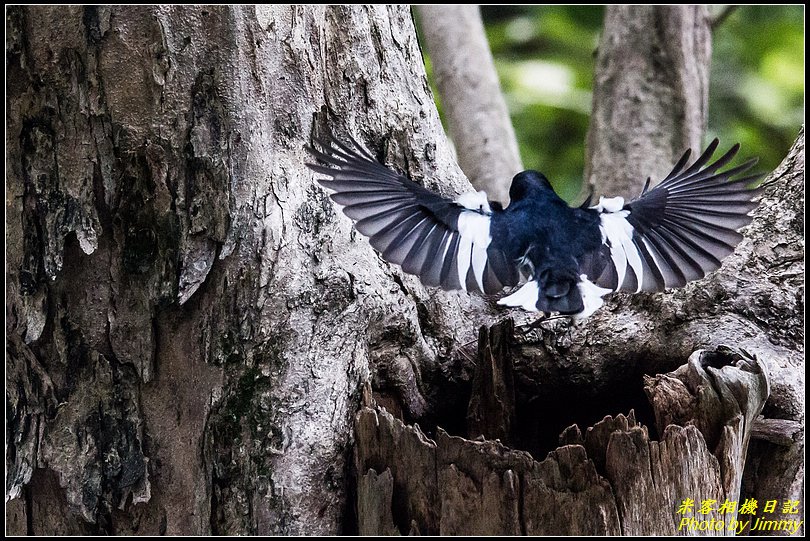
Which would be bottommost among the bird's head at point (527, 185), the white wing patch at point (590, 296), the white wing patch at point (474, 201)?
the white wing patch at point (590, 296)

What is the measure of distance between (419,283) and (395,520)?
0.69m

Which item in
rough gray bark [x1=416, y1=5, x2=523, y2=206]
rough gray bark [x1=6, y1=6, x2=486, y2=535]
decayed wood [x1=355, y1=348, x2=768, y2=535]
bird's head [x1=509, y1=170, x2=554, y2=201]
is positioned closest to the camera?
decayed wood [x1=355, y1=348, x2=768, y2=535]

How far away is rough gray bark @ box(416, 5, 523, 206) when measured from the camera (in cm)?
388

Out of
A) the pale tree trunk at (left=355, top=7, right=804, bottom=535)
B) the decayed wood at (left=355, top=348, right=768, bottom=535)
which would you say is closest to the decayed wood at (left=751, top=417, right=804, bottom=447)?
the pale tree trunk at (left=355, top=7, right=804, bottom=535)

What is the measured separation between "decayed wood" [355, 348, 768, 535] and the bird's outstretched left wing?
1.57 feet

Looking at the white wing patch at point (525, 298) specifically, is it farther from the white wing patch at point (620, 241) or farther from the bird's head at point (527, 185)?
the bird's head at point (527, 185)

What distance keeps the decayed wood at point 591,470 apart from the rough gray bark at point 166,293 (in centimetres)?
22

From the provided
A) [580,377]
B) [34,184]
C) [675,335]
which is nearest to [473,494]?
[580,377]

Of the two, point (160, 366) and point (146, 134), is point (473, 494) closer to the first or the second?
point (160, 366)

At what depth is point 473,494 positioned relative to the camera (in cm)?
189

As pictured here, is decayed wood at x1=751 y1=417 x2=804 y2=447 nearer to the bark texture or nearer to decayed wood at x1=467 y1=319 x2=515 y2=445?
the bark texture

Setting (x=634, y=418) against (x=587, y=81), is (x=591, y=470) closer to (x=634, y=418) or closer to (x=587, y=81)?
(x=634, y=418)

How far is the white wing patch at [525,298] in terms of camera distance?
2242mm

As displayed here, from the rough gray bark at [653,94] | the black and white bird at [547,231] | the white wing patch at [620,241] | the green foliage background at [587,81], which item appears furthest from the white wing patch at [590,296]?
the green foliage background at [587,81]
